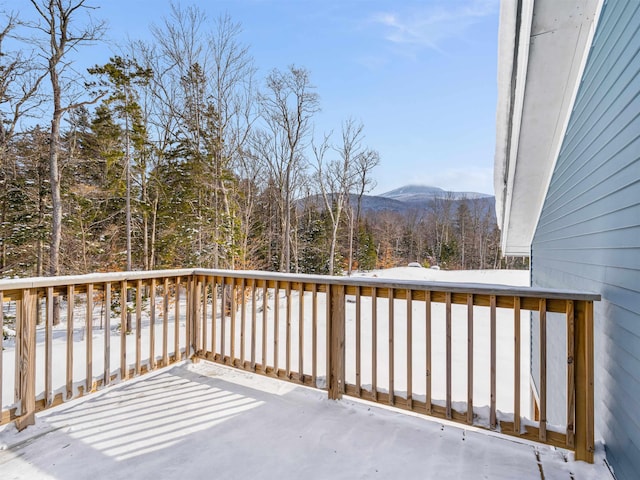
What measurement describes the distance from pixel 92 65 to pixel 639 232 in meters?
11.7

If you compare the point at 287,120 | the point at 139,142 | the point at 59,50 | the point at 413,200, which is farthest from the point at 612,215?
the point at 413,200

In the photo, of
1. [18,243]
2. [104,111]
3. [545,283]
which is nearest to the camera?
[545,283]

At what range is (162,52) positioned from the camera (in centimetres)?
926

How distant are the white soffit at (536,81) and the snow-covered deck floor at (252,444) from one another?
9.40ft

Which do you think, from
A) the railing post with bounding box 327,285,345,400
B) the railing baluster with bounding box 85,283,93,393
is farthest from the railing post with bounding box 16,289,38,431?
the railing post with bounding box 327,285,345,400

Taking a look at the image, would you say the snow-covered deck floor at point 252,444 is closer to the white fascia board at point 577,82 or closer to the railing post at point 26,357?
the railing post at point 26,357

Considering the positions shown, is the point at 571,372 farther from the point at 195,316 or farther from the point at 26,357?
the point at 26,357

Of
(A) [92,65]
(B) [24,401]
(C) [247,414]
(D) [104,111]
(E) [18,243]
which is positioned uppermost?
(A) [92,65]

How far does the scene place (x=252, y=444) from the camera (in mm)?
2072

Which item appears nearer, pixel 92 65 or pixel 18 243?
pixel 92 65

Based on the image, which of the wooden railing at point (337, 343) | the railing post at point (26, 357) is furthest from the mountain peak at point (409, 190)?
the railing post at point (26, 357)

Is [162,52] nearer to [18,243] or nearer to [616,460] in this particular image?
[18,243]

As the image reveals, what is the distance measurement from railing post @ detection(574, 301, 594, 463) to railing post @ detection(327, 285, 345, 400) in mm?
1477

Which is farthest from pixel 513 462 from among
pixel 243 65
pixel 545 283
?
pixel 243 65
